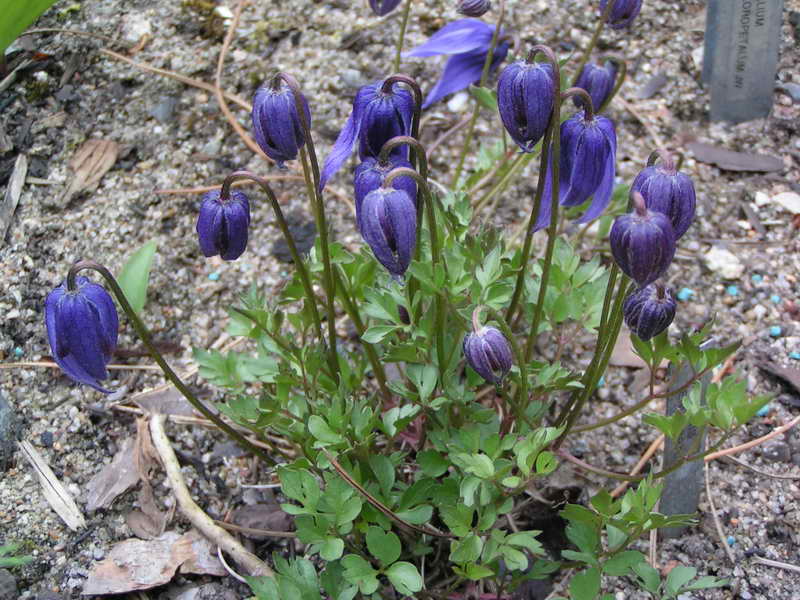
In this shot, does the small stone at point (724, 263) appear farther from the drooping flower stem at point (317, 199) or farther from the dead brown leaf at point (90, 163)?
the dead brown leaf at point (90, 163)

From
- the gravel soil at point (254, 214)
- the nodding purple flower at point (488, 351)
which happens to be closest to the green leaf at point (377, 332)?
the nodding purple flower at point (488, 351)

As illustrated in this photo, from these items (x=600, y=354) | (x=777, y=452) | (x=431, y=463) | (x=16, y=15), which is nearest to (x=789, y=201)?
(x=777, y=452)

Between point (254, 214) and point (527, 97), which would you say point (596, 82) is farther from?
point (254, 214)

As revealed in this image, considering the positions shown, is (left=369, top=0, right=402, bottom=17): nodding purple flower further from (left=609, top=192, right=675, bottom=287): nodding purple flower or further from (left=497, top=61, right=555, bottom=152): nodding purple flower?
(left=609, top=192, right=675, bottom=287): nodding purple flower

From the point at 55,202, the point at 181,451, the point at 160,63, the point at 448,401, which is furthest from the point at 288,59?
the point at 448,401

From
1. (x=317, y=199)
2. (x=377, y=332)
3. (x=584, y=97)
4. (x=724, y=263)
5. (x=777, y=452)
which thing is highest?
(x=584, y=97)

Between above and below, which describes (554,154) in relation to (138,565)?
above
